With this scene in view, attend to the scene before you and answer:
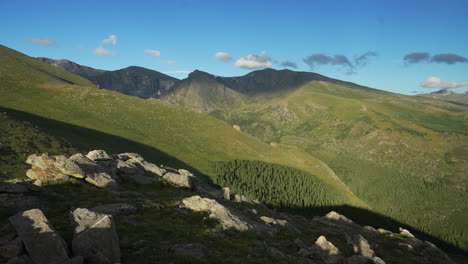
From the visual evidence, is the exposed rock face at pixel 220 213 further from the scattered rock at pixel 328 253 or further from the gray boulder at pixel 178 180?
the gray boulder at pixel 178 180

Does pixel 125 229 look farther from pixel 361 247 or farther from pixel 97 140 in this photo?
pixel 97 140

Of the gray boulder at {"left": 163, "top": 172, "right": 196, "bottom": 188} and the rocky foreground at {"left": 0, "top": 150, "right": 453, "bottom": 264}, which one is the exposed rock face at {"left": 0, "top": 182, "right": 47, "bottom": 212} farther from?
the gray boulder at {"left": 163, "top": 172, "right": 196, "bottom": 188}

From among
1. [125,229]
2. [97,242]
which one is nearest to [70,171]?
[125,229]

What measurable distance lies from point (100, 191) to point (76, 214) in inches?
714

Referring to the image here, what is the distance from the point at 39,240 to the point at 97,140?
136 m

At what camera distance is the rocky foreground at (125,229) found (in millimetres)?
17844

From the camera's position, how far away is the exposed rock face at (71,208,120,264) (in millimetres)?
17625

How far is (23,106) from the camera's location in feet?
505

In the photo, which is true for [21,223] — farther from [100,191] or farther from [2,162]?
[2,162]

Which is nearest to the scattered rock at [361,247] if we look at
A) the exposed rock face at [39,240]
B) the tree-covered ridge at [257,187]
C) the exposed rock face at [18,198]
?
the exposed rock face at [39,240]

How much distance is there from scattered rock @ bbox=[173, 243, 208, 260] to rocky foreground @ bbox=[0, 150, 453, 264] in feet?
0.28

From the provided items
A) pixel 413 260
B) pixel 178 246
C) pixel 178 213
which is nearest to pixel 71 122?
pixel 178 213

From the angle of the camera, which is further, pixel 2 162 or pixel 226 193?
pixel 226 193

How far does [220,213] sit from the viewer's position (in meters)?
35.0
